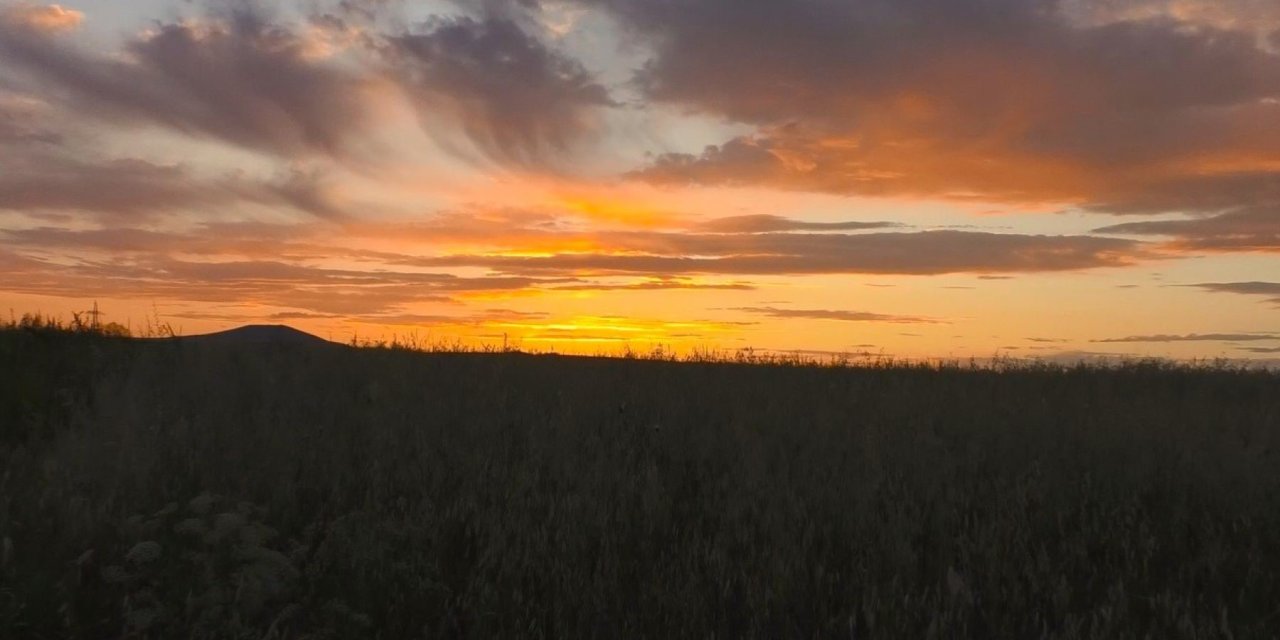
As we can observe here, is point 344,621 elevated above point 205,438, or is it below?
below

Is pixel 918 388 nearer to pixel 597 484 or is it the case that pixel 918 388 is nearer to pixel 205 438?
pixel 597 484

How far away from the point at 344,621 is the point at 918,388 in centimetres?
907

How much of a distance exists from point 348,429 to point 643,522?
344cm

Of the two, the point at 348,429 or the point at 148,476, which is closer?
the point at 148,476

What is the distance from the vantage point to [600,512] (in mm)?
5906

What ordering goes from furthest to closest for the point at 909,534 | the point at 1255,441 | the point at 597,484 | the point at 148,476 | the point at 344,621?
the point at 1255,441 → the point at 597,484 → the point at 148,476 → the point at 909,534 → the point at 344,621

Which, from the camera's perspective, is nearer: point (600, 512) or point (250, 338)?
point (600, 512)

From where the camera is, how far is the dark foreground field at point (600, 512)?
4.59 metres

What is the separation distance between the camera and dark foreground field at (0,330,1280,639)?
15.1 ft

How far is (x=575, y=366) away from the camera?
13648 mm

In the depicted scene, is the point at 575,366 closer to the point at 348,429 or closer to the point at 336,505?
the point at 348,429

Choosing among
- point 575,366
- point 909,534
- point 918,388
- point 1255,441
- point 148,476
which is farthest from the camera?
point 575,366

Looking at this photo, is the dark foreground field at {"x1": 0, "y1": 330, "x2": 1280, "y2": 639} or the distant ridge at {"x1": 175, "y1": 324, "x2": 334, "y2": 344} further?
the distant ridge at {"x1": 175, "y1": 324, "x2": 334, "y2": 344}

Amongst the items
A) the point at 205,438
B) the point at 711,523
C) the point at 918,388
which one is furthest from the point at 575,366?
the point at 711,523
